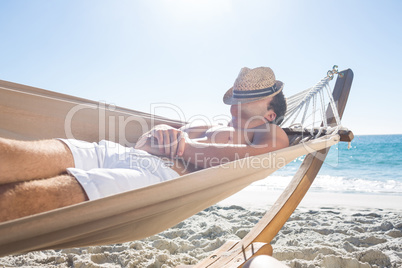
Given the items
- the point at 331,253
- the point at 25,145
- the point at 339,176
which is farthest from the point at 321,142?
the point at 339,176

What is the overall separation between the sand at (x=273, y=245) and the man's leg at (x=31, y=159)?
93 centimetres

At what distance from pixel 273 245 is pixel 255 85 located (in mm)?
1045

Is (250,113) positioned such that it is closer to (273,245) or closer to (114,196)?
(273,245)

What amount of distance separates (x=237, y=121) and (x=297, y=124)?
0.55m

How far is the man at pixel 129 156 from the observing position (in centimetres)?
71

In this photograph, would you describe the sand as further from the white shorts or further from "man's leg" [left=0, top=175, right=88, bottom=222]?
"man's leg" [left=0, top=175, right=88, bottom=222]

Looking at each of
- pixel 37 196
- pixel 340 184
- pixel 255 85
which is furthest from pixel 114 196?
pixel 340 184

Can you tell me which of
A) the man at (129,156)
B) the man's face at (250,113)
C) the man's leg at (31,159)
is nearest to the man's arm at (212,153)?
the man at (129,156)

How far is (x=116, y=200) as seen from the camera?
64 centimetres

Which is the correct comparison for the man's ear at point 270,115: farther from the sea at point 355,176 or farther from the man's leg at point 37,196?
the sea at point 355,176

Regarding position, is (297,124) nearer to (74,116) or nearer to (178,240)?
(178,240)

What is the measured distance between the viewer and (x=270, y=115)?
1.70 metres

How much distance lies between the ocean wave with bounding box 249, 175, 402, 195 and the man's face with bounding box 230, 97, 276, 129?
166 inches

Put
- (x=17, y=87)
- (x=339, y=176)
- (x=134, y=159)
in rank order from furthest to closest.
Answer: (x=339, y=176) < (x=17, y=87) < (x=134, y=159)
